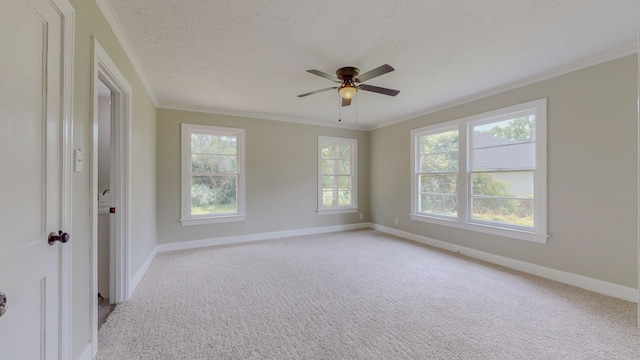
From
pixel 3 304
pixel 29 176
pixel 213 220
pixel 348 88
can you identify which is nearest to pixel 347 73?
pixel 348 88

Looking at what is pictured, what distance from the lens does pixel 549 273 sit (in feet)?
10.6

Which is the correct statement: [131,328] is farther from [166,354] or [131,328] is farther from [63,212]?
[63,212]

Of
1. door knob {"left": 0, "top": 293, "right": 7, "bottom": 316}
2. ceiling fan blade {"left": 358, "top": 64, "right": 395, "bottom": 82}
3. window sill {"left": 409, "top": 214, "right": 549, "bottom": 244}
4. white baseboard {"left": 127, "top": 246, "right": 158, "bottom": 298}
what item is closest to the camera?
door knob {"left": 0, "top": 293, "right": 7, "bottom": 316}

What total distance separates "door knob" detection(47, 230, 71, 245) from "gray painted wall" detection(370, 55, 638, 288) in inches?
180

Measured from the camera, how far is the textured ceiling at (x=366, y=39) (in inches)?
78.8

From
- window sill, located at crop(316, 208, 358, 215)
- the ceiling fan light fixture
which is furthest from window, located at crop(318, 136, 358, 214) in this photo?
the ceiling fan light fixture

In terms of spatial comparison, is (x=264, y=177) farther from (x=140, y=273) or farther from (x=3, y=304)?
(x=3, y=304)

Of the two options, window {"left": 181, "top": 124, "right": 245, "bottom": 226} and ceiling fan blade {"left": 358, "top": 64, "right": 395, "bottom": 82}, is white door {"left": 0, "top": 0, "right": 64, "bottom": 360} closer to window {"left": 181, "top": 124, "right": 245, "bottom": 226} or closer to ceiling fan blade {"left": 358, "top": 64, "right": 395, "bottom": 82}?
ceiling fan blade {"left": 358, "top": 64, "right": 395, "bottom": 82}

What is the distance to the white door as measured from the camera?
40.0 inches

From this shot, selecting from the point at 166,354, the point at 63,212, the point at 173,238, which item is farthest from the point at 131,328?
the point at 173,238

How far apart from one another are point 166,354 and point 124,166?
1775 millimetres

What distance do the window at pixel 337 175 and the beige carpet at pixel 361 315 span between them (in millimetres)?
2303

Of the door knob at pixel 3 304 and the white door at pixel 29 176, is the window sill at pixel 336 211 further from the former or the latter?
the door knob at pixel 3 304

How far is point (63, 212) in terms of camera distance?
140 cm
